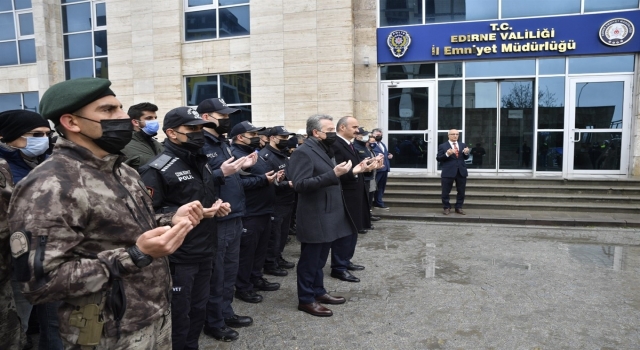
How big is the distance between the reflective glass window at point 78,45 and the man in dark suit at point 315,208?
46.1ft

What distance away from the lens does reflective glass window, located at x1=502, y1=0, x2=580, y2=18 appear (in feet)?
36.6

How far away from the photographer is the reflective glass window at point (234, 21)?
13148 millimetres

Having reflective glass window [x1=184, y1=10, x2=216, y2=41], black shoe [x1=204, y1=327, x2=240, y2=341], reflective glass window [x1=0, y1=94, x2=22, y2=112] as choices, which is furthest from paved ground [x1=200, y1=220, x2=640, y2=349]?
reflective glass window [x1=0, y1=94, x2=22, y2=112]

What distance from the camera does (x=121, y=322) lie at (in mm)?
1889

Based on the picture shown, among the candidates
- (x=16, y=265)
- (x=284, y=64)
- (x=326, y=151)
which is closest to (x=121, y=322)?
(x=16, y=265)

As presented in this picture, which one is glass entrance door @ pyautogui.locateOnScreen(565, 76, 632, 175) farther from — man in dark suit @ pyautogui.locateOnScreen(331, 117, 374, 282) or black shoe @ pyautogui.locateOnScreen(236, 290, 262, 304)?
black shoe @ pyautogui.locateOnScreen(236, 290, 262, 304)

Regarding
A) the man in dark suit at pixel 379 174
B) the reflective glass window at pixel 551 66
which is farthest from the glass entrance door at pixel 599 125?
the man in dark suit at pixel 379 174

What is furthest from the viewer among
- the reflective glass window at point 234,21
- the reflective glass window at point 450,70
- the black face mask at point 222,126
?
the reflective glass window at point 234,21

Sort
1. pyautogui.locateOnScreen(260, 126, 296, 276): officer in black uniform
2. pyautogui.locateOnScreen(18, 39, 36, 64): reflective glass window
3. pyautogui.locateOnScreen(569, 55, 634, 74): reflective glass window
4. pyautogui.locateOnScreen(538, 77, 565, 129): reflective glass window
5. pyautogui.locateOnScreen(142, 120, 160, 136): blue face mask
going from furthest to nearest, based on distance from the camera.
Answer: pyautogui.locateOnScreen(18, 39, 36, 64): reflective glass window, pyautogui.locateOnScreen(538, 77, 565, 129): reflective glass window, pyautogui.locateOnScreen(569, 55, 634, 74): reflective glass window, pyautogui.locateOnScreen(260, 126, 296, 276): officer in black uniform, pyautogui.locateOnScreen(142, 120, 160, 136): blue face mask

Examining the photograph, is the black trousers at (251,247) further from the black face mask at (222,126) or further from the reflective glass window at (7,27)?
the reflective glass window at (7,27)

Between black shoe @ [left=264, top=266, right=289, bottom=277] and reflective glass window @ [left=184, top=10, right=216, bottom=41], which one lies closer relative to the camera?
black shoe @ [left=264, top=266, right=289, bottom=277]

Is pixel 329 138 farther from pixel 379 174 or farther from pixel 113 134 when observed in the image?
pixel 379 174

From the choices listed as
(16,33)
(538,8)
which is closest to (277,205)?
(538,8)

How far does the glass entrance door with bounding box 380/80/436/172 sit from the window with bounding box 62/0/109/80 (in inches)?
395
